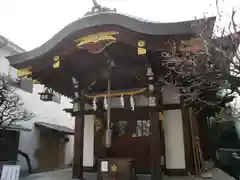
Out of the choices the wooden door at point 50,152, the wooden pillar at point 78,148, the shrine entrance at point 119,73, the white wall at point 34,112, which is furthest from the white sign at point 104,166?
the wooden door at point 50,152

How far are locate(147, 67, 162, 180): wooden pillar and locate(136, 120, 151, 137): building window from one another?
4.00ft

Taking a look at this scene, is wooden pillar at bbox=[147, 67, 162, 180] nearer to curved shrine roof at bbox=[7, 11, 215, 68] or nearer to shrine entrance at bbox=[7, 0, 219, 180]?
shrine entrance at bbox=[7, 0, 219, 180]

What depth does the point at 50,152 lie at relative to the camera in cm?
1405

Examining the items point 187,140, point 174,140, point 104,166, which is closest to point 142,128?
point 174,140

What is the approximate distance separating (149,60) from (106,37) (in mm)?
1326

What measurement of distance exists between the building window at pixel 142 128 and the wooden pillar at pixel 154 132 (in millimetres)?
1220

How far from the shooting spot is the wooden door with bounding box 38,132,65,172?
1335 cm

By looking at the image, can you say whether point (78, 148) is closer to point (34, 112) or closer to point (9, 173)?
point (9, 173)

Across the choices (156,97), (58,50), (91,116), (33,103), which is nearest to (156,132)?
(156,97)

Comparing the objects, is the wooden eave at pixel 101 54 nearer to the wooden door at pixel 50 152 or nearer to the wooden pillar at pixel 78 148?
the wooden pillar at pixel 78 148

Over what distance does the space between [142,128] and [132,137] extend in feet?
1.48

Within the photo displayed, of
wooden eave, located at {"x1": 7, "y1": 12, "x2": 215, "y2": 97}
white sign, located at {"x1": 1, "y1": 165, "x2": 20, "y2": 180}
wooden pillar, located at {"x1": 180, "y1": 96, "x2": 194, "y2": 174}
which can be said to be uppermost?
wooden eave, located at {"x1": 7, "y1": 12, "x2": 215, "y2": 97}

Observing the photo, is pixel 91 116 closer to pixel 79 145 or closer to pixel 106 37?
pixel 79 145

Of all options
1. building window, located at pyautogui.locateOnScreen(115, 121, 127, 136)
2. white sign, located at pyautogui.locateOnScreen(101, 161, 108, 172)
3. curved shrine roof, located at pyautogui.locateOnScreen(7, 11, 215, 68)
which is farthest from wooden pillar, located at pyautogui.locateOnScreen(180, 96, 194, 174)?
curved shrine roof, located at pyautogui.locateOnScreen(7, 11, 215, 68)
